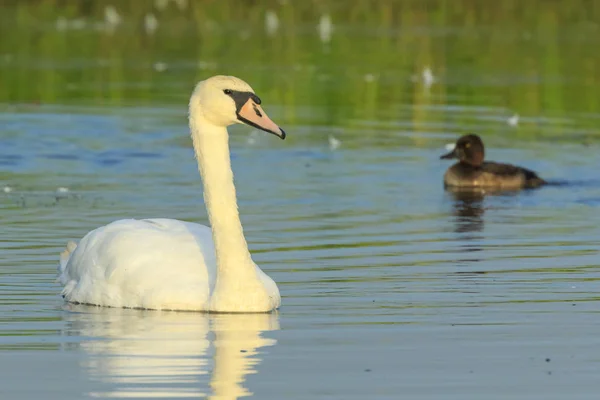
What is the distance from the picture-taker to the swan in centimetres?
1130

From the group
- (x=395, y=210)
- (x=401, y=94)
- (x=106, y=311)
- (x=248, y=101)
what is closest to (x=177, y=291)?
(x=106, y=311)

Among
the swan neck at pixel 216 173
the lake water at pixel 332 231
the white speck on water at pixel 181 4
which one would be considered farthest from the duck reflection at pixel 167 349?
the white speck on water at pixel 181 4

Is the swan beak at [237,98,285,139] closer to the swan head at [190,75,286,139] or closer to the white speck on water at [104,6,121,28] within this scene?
the swan head at [190,75,286,139]

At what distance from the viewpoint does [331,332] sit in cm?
1034

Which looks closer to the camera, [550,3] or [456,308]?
[456,308]

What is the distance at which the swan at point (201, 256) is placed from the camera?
11297mm

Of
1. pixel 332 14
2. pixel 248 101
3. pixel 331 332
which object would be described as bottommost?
pixel 331 332

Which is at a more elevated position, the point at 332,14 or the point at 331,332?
the point at 332,14

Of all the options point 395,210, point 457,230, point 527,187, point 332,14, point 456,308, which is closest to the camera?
point 456,308

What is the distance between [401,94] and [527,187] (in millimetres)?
10479

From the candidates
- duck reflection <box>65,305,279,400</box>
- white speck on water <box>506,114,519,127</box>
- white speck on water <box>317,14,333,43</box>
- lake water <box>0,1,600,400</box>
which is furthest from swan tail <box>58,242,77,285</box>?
white speck on water <box>317,14,333,43</box>

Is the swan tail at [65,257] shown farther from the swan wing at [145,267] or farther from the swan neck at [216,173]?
the swan neck at [216,173]

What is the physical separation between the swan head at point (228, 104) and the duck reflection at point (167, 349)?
134cm

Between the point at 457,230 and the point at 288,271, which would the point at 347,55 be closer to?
the point at 457,230
